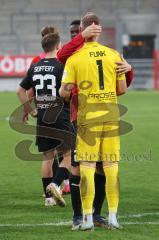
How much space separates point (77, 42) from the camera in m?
7.66

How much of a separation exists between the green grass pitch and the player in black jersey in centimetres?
47

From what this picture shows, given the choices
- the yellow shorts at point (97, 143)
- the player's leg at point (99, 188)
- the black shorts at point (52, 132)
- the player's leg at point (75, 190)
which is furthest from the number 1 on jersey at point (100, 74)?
the black shorts at point (52, 132)

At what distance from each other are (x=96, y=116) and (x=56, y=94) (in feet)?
6.04

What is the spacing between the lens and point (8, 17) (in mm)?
40031

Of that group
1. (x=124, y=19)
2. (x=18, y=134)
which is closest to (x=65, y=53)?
(x=18, y=134)

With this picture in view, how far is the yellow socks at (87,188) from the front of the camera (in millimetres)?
7504

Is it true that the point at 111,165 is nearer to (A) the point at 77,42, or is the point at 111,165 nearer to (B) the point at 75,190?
(B) the point at 75,190

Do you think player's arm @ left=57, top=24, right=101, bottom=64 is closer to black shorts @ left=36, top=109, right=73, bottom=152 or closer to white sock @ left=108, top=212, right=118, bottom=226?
white sock @ left=108, top=212, right=118, bottom=226

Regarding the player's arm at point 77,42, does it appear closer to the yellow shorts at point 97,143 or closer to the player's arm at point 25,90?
the yellow shorts at point 97,143

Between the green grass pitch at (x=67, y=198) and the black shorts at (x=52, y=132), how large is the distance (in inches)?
27.4

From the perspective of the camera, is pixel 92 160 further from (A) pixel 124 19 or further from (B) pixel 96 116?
(A) pixel 124 19

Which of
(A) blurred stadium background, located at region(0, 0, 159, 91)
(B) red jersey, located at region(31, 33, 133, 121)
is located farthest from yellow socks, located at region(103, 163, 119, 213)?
(A) blurred stadium background, located at region(0, 0, 159, 91)

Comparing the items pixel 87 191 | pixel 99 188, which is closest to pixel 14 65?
pixel 99 188

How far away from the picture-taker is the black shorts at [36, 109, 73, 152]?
9469 mm
